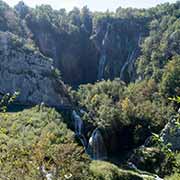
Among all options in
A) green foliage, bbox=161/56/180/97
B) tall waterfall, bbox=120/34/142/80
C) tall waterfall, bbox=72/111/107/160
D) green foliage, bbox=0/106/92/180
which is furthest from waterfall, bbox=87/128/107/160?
tall waterfall, bbox=120/34/142/80

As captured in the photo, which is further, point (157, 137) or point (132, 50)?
point (132, 50)

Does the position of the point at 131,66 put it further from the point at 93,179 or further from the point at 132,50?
the point at 93,179

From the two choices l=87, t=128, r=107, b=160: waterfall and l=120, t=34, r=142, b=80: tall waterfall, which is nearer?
l=87, t=128, r=107, b=160: waterfall

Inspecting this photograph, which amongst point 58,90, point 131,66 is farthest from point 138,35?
point 58,90

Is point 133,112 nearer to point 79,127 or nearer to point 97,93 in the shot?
point 79,127

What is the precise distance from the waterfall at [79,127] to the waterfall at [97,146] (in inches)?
41.7

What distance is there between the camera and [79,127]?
48.7m

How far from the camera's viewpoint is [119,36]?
86125 millimetres

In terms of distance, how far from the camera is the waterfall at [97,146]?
147 ft

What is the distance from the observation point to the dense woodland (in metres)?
23.2

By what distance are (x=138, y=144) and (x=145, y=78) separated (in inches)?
894

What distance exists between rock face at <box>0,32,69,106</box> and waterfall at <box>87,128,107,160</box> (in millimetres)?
10444

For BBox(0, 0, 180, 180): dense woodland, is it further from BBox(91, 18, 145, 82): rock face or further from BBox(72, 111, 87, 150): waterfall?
BBox(72, 111, 87, 150): waterfall

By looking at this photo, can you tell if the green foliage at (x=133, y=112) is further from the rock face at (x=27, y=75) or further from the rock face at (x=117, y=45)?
the rock face at (x=117, y=45)
